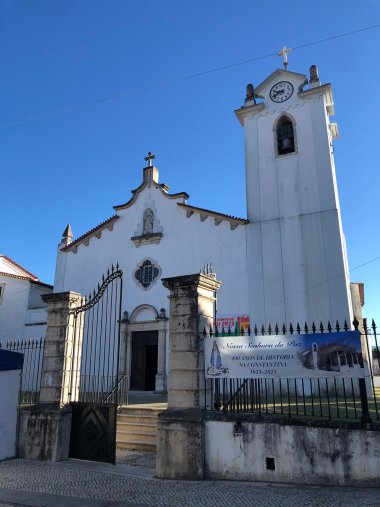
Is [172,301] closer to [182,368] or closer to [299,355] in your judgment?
[182,368]

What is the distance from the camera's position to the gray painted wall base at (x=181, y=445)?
7.25 m

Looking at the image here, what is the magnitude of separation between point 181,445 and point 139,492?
109 cm

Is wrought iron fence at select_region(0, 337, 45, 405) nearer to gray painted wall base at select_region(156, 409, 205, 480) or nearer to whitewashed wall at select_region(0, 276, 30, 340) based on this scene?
gray painted wall base at select_region(156, 409, 205, 480)

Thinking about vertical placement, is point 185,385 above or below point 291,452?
above

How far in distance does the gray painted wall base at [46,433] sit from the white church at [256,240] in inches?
301

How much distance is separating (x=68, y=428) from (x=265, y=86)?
16.4 metres

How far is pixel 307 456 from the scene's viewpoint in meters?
6.69

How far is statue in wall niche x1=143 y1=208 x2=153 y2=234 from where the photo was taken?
65.2ft

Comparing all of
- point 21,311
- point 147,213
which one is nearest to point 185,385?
point 147,213

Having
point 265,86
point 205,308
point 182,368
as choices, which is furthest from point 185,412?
point 265,86

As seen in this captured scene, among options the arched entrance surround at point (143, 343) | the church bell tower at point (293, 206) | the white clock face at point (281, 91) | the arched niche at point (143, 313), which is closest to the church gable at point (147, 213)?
the church bell tower at point (293, 206)

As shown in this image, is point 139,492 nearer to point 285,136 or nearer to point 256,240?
point 256,240

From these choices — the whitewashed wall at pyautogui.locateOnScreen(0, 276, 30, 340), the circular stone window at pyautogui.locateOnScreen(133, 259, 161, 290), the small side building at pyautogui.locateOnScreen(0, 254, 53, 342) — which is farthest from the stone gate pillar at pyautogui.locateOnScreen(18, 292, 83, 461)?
the whitewashed wall at pyautogui.locateOnScreen(0, 276, 30, 340)

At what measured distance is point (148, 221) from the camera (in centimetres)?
2002
